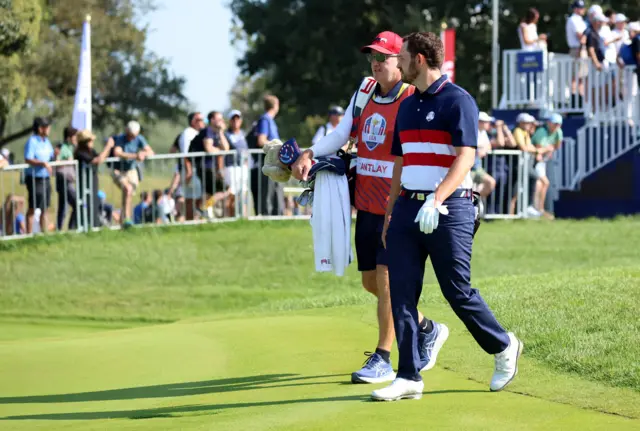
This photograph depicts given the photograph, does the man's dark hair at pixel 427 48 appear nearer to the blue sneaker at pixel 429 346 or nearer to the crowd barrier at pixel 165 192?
the blue sneaker at pixel 429 346

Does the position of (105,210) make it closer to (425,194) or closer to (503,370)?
(425,194)

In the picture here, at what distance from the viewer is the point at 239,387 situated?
738 cm

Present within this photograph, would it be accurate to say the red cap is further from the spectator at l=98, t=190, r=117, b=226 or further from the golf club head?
the spectator at l=98, t=190, r=117, b=226

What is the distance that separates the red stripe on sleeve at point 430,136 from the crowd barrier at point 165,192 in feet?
36.0

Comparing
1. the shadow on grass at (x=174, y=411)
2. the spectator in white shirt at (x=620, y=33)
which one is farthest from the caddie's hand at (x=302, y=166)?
the spectator in white shirt at (x=620, y=33)

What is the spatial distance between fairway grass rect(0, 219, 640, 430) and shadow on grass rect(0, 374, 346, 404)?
0.02 metres

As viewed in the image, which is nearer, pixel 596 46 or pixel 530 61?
pixel 596 46

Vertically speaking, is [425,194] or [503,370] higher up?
[425,194]


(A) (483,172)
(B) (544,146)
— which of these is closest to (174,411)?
(A) (483,172)

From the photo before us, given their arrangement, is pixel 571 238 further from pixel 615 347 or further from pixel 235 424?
pixel 235 424

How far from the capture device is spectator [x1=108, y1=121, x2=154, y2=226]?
17703 mm

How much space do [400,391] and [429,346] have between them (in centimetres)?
87

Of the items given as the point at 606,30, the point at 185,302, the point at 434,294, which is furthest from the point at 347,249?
the point at 606,30

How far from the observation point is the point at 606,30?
21.9 m
